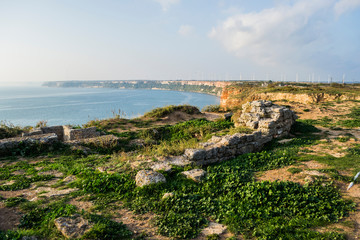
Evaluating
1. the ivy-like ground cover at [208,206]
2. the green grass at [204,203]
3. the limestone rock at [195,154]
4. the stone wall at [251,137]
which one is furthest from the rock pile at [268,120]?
the ivy-like ground cover at [208,206]

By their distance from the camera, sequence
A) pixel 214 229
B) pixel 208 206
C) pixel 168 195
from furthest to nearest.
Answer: pixel 168 195, pixel 208 206, pixel 214 229

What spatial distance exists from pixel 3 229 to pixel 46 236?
1.02 m

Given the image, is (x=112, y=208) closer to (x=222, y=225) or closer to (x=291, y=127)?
(x=222, y=225)

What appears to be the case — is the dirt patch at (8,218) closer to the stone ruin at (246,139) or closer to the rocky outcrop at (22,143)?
the stone ruin at (246,139)

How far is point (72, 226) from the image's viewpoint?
12.9 ft

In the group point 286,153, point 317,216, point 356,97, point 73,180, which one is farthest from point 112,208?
point 356,97

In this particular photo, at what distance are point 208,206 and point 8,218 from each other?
4.40 metres

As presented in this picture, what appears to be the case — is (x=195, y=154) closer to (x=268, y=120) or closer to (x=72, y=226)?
(x=72, y=226)

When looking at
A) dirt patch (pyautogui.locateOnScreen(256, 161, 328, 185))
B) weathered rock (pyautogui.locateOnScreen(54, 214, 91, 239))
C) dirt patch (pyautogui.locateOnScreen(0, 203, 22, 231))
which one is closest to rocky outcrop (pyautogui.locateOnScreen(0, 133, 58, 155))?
dirt patch (pyautogui.locateOnScreen(0, 203, 22, 231))

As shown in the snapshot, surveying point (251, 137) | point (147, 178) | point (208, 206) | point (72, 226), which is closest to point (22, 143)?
point (147, 178)

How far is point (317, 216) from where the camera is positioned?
436cm

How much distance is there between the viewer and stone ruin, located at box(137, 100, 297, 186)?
7746 mm

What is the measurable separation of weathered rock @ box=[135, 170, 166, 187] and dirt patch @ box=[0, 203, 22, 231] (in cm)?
272

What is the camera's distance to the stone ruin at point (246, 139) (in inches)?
305
